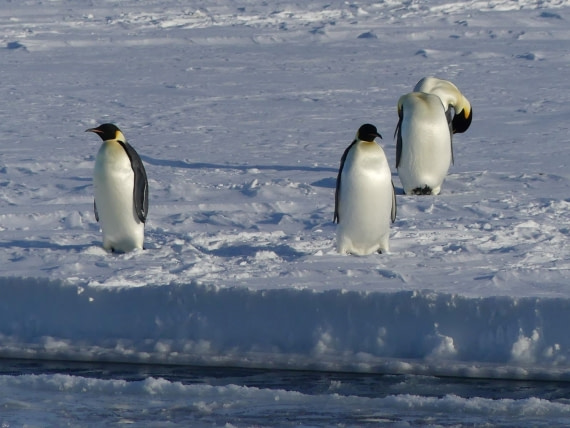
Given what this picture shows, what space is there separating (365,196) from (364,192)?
0.8 inches

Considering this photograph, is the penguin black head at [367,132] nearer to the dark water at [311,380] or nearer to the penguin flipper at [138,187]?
the penguin flipper at [138,187]

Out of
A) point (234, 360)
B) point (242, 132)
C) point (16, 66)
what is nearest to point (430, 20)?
point (16, 66)

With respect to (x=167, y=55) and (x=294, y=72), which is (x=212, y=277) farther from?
(x=167, y=55)

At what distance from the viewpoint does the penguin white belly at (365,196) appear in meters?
6.05

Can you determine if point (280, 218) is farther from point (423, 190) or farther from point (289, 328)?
point (289, 328)

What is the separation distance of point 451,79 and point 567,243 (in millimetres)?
7029

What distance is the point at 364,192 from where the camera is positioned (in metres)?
6.07

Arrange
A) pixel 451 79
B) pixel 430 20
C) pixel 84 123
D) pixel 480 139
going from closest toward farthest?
pixel 480 139 → pixel 84 123 → pixel 451 79 → pixel 430 20

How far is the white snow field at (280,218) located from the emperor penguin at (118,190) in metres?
0.13

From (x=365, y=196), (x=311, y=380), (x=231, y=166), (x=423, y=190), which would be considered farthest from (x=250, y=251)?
(x=231, y=166)

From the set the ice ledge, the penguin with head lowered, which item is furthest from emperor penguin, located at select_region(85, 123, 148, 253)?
the penguin with head lowered

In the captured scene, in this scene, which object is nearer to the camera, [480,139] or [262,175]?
[262,175]

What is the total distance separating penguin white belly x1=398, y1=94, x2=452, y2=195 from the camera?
7711mm

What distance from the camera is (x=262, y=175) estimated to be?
8.41m
